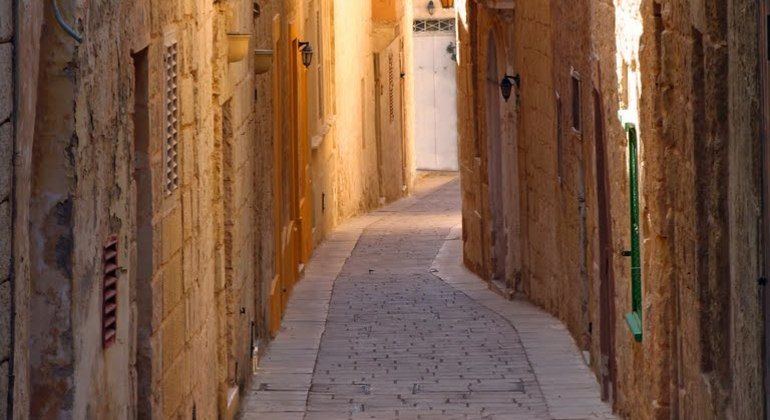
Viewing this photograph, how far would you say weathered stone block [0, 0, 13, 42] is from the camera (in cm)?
414

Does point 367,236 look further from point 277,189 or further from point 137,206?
point 137,206

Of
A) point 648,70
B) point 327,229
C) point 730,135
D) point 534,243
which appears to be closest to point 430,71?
point 327,229

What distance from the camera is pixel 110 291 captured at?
5.97 metres

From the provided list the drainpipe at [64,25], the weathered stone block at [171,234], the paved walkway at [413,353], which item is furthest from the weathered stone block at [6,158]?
the paved walkway at [413,353]

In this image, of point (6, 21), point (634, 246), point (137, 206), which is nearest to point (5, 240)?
point (6, 21)

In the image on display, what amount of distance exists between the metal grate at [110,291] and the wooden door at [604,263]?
16.9ft

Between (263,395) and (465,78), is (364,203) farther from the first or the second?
(263,395)

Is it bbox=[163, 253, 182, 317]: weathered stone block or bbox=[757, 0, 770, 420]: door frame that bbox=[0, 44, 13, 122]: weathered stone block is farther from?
bbox=[163, 253, 182, 317]: weathered stone block

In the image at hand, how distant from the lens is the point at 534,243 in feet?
50.4

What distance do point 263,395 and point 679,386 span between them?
4.34 metres

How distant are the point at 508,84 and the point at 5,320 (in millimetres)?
11694

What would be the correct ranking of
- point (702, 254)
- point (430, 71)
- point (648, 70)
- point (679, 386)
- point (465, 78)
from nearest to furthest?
point (702, 254) → point (679, 386) → point (648, 70) → point (465, 78) → point (430, 71)

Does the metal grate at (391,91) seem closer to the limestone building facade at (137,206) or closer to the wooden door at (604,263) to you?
the limestone building facade at (137,206)

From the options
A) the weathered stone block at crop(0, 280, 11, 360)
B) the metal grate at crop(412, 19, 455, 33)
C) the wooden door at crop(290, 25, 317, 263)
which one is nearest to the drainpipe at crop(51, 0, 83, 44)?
the weathered stone block at crop(0, 280, 11, 360)
